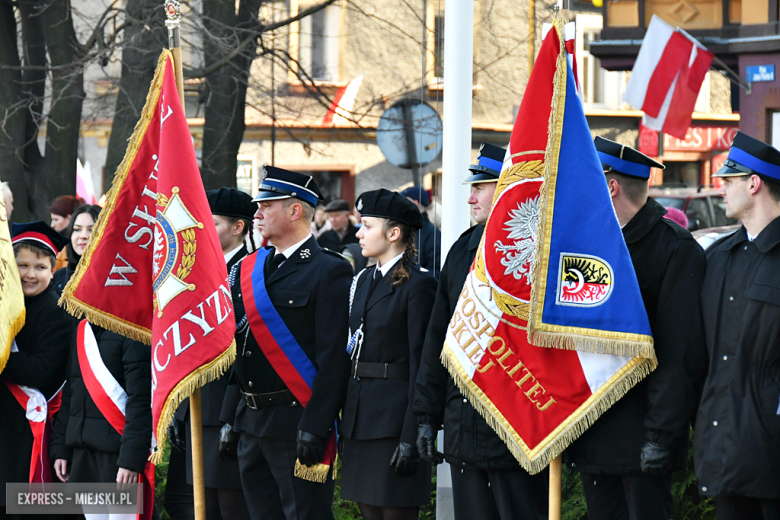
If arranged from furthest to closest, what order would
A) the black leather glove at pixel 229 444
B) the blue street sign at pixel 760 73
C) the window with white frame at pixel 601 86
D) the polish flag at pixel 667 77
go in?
the window with white frame at pixel 601 86 → the blue street sign at pixel 760 73 → the polish flag at pixel 667 77 → the black leather glove at pixel 229 444

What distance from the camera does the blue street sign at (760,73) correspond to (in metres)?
14.7

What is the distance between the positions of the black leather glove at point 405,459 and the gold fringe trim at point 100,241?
4.55 feet

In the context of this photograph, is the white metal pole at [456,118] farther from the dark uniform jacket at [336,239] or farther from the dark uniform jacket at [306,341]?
the dark uniform jacket at [336,239]

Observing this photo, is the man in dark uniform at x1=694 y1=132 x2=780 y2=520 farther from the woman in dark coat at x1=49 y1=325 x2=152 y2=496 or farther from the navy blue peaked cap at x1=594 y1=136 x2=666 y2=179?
the woman in dark coat at x1=49 y1=325 x2=152 y2=496

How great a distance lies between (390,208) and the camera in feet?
15.6

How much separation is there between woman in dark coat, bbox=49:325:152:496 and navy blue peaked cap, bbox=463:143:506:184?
6.07 ft

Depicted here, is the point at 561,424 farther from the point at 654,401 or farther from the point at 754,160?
the point at 754,160

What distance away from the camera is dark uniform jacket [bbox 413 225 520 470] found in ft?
14.1

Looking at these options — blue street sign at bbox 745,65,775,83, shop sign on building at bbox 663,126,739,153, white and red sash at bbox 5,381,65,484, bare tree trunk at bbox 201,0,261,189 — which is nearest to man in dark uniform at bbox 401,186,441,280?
white and red sash at bbox 5,381,65,484

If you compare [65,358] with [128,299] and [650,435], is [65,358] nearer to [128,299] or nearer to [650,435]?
[128,299]

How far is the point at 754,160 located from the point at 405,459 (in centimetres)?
194

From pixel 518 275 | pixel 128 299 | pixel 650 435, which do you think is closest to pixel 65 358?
pixel 128 299

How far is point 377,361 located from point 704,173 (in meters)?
22.1

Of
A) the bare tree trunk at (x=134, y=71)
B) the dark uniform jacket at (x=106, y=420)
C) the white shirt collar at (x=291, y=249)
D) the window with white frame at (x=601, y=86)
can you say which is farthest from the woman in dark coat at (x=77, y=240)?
the window with white frame at (x=601, y=86)
